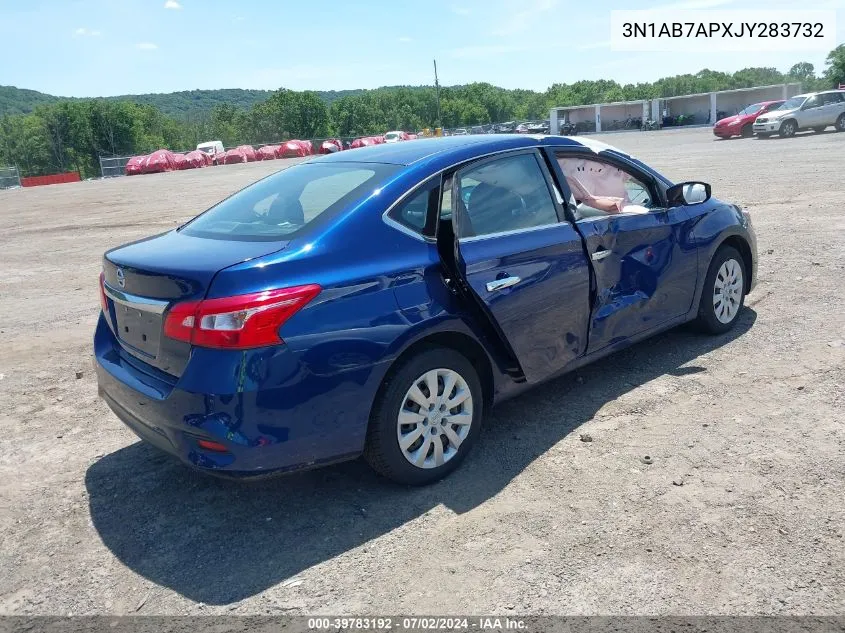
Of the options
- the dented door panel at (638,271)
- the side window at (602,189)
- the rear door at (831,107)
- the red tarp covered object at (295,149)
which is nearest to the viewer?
the dented door panel at (638,271)

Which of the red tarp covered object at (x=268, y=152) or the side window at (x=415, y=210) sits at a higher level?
the side window at (x=415, y=210)

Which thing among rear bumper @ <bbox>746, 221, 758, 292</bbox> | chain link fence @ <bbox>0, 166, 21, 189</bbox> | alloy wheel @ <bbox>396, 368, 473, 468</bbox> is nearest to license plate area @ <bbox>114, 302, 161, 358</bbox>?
alloy wheel @ <bbox>396, 368, 473, 468</bbox>

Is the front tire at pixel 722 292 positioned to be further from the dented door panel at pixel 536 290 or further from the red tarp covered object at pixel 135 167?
the red tarp covered object at pixel 135 167

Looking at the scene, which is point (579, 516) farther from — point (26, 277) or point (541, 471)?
point (26, 277)

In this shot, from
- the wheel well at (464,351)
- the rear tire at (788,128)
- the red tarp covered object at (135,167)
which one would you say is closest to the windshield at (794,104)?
the rear tire at (788,128)

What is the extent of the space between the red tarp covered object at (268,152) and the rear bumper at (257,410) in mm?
61784

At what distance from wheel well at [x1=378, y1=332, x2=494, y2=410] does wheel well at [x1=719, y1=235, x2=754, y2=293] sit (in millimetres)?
2615

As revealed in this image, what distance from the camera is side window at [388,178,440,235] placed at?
3600 millimetres

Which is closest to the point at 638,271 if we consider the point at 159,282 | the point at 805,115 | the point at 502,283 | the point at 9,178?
the point at 502,283

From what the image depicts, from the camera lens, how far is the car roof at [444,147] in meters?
4.01

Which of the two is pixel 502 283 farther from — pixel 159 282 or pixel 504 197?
pixel 159 282

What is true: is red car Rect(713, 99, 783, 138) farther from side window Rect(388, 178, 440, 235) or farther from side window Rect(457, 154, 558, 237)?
side window Rect(388, 178, 440, 235)

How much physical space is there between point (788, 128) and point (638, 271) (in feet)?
105

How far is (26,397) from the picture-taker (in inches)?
211
